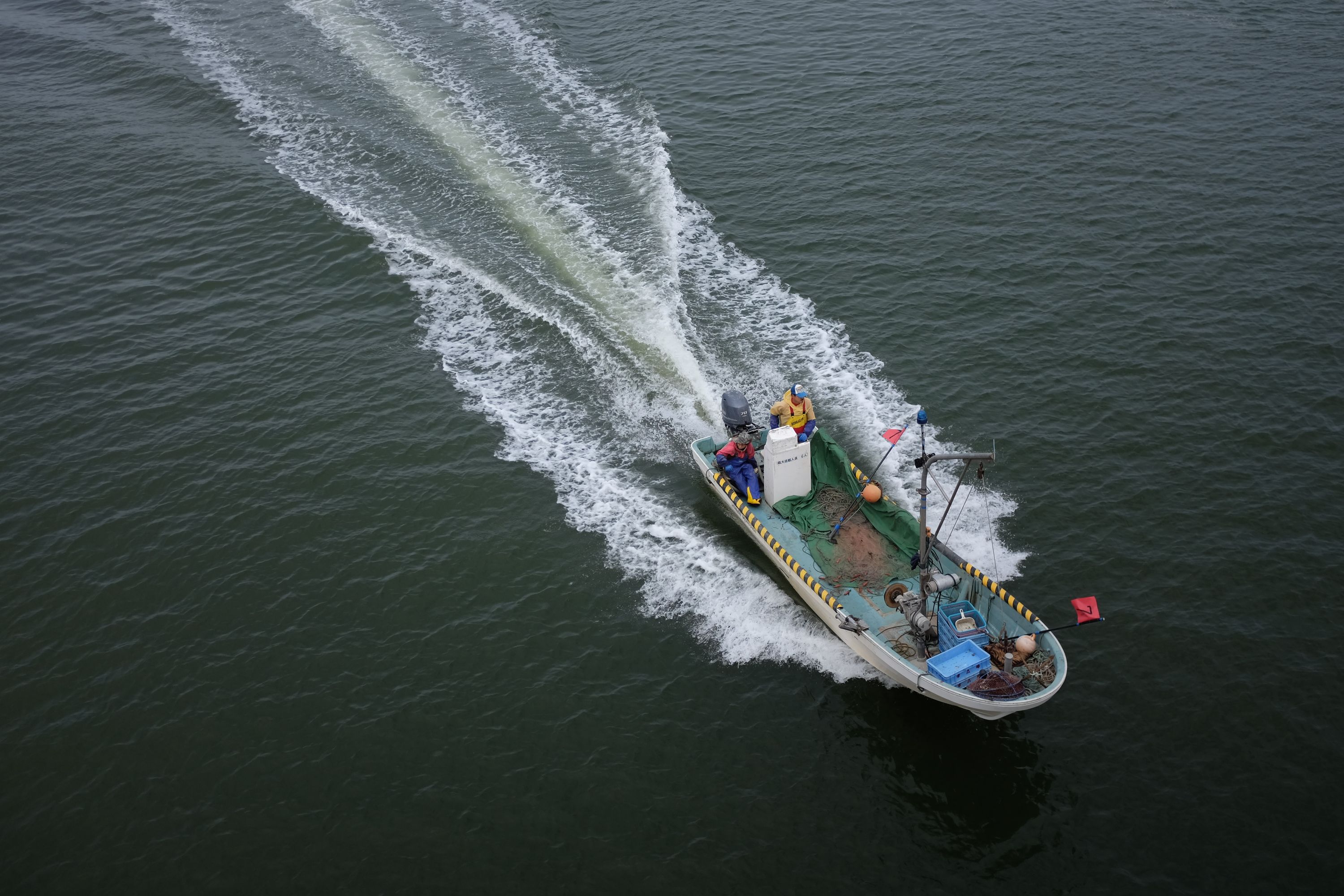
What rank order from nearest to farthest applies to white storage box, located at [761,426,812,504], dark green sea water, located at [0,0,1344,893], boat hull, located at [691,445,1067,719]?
boat hull, located at [691,445,1067,719], dark green sea water, located at [0,0,1344,893], white storage box, located at [761,426,812,504]

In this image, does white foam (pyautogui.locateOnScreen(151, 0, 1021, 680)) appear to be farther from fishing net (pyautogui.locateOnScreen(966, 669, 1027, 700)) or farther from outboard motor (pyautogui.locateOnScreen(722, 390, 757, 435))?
fishing net (pyautogui.locateOnScreen(966, 669, 1027, 700))

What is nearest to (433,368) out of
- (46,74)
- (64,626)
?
(64,626)

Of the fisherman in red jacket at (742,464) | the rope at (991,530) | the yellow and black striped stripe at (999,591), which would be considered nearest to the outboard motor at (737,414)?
the fisherman in red jacket at (742,464)

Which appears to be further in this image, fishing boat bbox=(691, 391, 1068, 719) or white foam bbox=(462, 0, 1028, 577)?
white foam bbox=(462, 0, 1028, 577)

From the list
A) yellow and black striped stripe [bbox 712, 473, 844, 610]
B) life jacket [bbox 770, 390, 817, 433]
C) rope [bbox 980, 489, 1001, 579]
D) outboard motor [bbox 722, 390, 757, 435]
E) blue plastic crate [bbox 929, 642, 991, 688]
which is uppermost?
life jacket [bbox 770, 390, 817, 433]

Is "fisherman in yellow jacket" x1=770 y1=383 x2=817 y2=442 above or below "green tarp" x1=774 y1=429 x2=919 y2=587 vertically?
above

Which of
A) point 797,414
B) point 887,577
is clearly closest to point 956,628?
point 887,577

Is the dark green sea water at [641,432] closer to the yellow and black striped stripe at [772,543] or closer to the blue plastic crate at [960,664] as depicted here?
the yellow and black striped stripe at [772,543]

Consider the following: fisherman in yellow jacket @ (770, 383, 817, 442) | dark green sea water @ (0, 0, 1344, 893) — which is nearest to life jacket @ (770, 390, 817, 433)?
fisherman in yellow jacket @ (770, 383, 817, 442)
